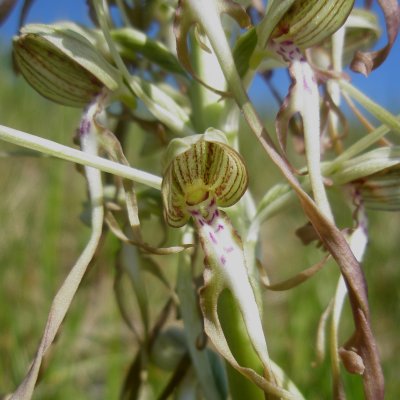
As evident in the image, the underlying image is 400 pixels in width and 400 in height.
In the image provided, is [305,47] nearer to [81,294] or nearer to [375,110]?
[375,110]

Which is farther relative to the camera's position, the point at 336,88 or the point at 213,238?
the point at 336,88

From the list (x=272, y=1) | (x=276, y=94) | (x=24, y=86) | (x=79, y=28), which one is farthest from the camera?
(x=24, y=86)

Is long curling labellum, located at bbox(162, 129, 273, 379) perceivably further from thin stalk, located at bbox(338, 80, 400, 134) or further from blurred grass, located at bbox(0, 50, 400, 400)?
blurred grass, located at bbox(0, 50, 400, 400)

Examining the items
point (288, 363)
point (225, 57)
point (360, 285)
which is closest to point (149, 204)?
point (225, 57)

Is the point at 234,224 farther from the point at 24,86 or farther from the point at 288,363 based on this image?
the point at 24,86

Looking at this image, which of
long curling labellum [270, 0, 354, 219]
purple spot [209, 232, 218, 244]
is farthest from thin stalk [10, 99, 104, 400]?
long curling labellum [270, 0, 354, 219]

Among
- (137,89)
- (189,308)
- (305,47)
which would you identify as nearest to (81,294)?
(189,308)
